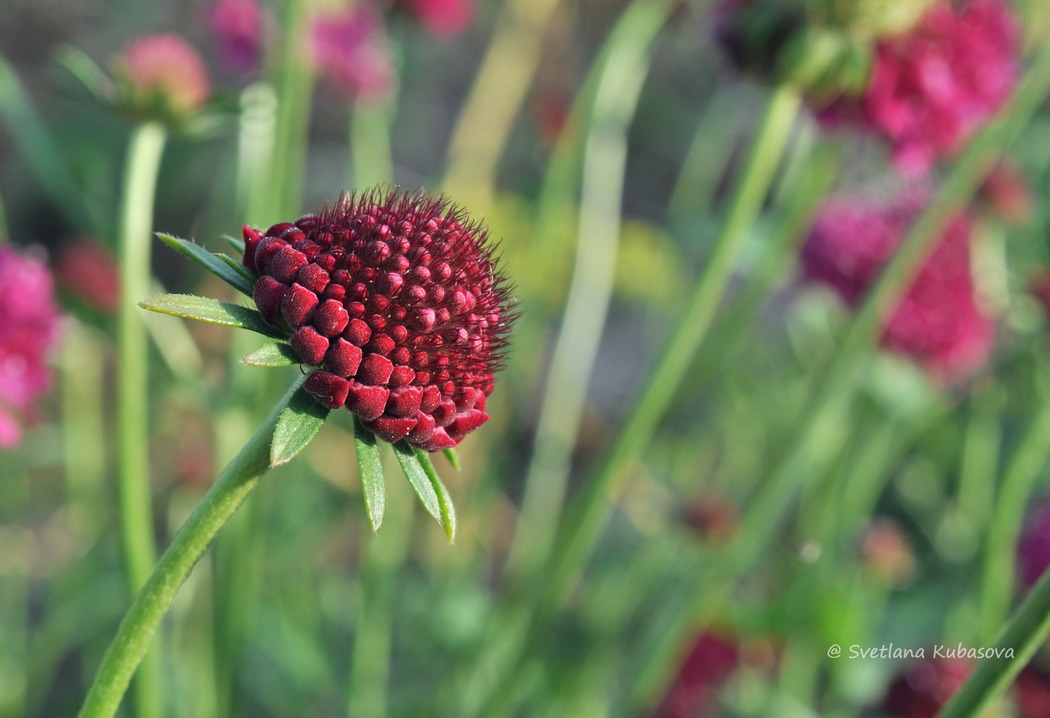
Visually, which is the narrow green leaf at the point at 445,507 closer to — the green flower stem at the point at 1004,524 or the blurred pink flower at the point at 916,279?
the green flower stem at the point at 1004,524

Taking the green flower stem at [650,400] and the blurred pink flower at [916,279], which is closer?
the green flower stem at [650,400]

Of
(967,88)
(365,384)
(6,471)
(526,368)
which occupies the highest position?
(967,88)

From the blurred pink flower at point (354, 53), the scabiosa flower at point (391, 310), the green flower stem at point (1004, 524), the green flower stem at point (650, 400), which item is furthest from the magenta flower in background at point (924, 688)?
the blurred pink flower at point (354, 53)

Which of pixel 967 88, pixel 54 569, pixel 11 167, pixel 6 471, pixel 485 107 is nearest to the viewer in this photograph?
pixel 967 88

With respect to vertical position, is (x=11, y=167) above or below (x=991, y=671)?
below

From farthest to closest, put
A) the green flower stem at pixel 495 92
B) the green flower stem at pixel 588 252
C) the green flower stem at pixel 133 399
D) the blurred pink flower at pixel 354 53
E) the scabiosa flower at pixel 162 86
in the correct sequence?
the green flower stem at pixel 495 92
the blurred pink flower at pixel 354 53
the green flower stem at pixel 588 252
the scabiosa flower at pixel 162 86
the green flower stem at pixel 133 399

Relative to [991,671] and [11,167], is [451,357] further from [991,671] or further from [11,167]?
[11,167]

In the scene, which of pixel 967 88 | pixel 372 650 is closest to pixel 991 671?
pixel 967 88
